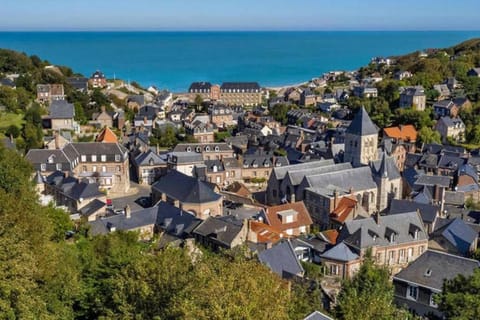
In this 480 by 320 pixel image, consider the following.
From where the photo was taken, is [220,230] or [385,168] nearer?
[220,230]

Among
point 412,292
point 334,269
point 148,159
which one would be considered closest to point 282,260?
point 334,269

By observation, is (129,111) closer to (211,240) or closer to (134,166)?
(134,166)

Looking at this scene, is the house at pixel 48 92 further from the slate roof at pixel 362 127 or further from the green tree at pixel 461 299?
the green tree at pixel 461 299

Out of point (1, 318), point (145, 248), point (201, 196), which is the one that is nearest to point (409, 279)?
point (145, 248)

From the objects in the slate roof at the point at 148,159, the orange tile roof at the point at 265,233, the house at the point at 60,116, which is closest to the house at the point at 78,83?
the house at the point at 60,116

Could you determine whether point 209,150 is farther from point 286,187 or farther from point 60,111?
point 60,111

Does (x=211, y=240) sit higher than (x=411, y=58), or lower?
lower
